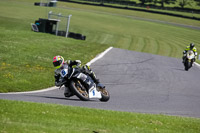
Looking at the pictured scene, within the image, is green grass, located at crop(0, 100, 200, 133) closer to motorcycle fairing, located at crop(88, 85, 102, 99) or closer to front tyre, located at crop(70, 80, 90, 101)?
front tyre, located at crop(70, 80, 90, 101)

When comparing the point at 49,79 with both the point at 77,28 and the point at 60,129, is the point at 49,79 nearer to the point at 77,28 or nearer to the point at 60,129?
the point at 60,129

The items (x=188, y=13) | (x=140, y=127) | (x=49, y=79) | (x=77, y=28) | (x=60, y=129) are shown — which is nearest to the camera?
(x=60, y=129)

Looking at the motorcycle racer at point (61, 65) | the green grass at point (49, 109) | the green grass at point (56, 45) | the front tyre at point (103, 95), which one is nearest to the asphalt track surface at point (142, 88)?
the front tyre at point (103, 95)

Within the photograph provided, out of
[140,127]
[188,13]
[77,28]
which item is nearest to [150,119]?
[140,127]

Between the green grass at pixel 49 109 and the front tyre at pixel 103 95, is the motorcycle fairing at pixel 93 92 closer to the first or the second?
the front tyre at pixel 103 95

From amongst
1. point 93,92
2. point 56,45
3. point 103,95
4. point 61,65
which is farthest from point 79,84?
point 56,45

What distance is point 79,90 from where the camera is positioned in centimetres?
1130

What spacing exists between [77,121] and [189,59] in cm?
1649

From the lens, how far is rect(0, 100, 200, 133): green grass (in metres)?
7.22

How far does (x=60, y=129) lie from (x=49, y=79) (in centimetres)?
911

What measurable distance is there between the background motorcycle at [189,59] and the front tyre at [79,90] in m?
13.0

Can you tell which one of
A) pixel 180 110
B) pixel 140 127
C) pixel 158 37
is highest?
pixel 140 127

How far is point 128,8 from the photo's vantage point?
8431cm

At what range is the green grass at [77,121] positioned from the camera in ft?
23.7
